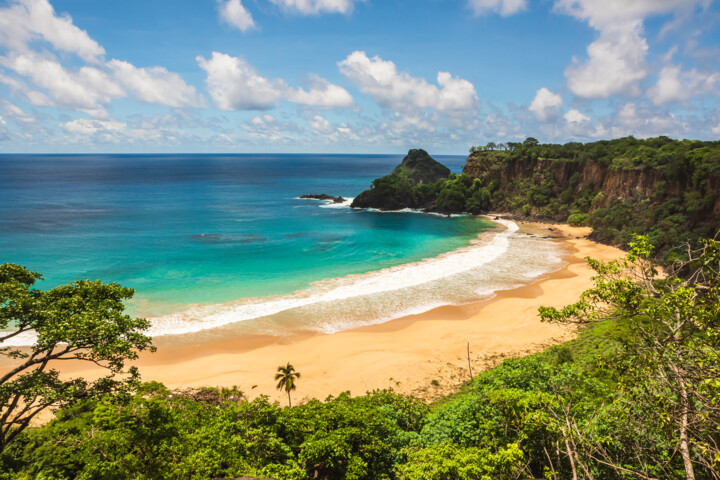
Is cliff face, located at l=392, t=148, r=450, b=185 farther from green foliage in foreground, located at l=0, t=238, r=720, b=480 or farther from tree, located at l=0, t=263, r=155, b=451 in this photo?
tree, located at l=0, t=263, r=155, b=451

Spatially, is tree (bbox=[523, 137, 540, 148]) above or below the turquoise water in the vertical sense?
above

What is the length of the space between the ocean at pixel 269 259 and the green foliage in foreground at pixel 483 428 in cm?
1915

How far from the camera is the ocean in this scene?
125 ft

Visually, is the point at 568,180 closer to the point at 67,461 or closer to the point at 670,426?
the point at 670,426

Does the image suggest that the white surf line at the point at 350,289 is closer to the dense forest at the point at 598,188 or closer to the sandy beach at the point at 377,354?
the sandy beach at the point at 377,354

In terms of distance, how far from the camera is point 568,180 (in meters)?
88.6

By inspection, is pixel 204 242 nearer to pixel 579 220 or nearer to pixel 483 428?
pixel 483 428

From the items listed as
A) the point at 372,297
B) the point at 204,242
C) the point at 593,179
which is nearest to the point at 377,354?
the point at 372,297

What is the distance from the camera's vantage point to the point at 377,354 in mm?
30203

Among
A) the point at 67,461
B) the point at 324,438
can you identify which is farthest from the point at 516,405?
the point at 67,461

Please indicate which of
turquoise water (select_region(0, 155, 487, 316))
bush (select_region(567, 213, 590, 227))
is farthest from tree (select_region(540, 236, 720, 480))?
bush (select_region(567, 213, 590, 227))

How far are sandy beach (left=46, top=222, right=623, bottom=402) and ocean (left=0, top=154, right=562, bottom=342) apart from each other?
2.73 metres

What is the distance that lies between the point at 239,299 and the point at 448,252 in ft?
117

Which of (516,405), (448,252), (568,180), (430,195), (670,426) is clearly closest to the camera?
(670,426)
